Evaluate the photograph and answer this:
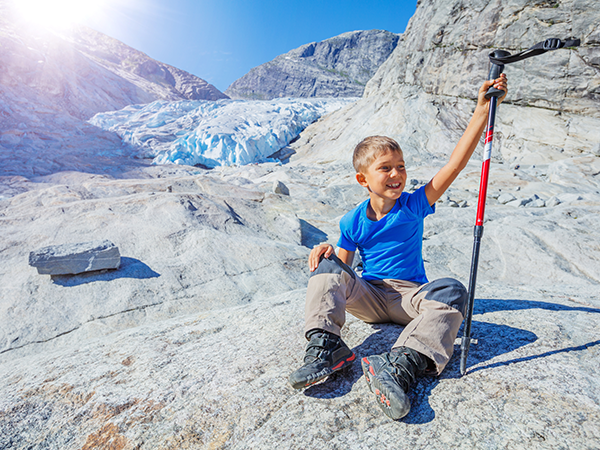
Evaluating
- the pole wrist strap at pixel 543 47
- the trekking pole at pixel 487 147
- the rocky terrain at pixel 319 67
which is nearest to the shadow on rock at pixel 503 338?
the trekking pole at pixel 487 147

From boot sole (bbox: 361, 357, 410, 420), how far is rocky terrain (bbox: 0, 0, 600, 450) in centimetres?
5

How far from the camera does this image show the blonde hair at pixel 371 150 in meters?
2.16

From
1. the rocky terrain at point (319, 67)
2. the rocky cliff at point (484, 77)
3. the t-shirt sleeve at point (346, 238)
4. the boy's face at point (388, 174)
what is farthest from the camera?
the rocky terrain at point (319, 67)

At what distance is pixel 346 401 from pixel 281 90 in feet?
203

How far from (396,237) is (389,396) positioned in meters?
1.05

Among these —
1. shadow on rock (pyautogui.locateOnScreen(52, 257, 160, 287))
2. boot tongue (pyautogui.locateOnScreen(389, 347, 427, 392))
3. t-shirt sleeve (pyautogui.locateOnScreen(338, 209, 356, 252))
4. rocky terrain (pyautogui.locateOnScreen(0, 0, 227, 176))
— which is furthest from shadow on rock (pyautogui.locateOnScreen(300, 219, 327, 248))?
rocky terrain (pyautogui.locateOnScreen(0, 0, 227, 176))

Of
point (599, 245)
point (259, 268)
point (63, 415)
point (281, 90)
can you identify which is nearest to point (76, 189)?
point (259, 268)

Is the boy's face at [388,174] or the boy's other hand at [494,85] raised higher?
the boy's other hand at [494,85]

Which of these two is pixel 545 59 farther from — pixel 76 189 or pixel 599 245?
pixel 76 189

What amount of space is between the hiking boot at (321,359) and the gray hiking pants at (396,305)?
5cm

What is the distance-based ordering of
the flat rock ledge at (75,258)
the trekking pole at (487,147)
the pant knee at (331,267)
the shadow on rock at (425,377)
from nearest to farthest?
the shadow on rock at (425,377)
the trekking pole at (487,147)
the pant knee at (331,267)
the flat rock ledge at (75,258)

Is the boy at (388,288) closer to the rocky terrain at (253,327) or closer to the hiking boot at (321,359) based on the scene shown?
the hiking boot at (321,359)

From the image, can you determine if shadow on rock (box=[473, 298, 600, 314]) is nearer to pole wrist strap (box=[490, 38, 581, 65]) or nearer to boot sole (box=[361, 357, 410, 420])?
boot sole (box=[361, 357, 410, 420])

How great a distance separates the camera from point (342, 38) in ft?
212
